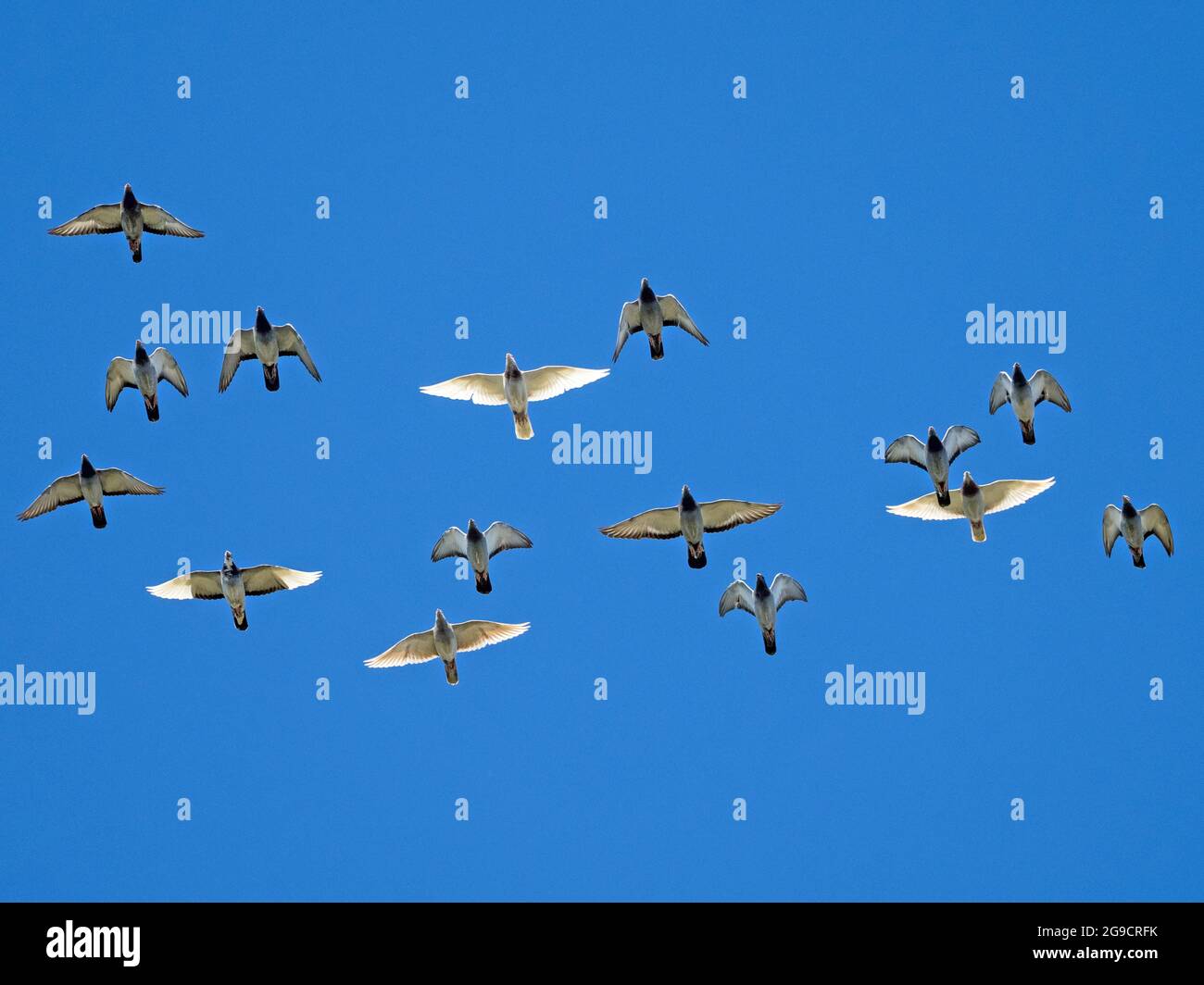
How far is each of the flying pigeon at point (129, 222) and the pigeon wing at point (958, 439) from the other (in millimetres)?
11576

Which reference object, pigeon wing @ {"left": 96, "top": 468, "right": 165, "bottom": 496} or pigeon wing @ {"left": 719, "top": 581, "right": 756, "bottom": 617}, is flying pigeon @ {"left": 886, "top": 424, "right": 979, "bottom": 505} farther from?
pigeon wing @ {"left": 96, "top": 468, "right": 165, "bottom": 496}

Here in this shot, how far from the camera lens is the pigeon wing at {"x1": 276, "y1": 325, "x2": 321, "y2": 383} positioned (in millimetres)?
28750

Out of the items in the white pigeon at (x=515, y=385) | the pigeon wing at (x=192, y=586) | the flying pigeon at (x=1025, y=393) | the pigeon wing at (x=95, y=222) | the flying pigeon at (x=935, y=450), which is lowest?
the pigeon wing at (x=192, y=586)

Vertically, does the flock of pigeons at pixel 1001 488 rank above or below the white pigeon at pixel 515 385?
below

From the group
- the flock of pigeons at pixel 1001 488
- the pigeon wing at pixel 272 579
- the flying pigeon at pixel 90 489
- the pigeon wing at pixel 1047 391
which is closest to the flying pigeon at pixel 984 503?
the flock of pigeons at pixel 1001 488

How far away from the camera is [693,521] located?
2756cm

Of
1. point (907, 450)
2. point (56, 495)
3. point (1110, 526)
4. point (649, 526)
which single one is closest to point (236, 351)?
point (56, 495)

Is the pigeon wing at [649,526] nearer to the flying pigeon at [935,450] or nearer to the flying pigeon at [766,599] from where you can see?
the flying pigeon at [766,599]

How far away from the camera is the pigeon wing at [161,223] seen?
95.6ft

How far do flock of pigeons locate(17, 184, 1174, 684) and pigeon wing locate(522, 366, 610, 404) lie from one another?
13 millimetres

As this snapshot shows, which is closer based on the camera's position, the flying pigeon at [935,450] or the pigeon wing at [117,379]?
the flying pigeon at [935,450]

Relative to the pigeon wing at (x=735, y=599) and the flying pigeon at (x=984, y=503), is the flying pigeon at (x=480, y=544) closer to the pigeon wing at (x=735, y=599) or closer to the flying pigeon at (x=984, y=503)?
the pigeon wing at (x=735, y=599)
